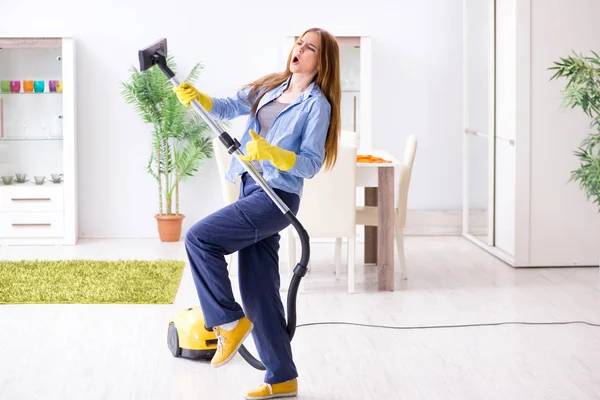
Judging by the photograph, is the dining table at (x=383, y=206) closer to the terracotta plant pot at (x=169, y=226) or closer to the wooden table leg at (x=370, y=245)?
the wooden table leg at (x=370, y=245)

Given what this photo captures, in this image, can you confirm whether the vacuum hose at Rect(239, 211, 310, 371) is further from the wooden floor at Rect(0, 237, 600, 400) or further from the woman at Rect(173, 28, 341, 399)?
the wooden floor at Rect(0, 237, 600, 400)

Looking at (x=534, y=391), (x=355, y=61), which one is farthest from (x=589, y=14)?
(x=534, y=391)

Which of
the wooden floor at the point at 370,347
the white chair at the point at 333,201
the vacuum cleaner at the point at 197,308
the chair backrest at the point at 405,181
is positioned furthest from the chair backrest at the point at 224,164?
the vacuum cleaner at the point at 197,308

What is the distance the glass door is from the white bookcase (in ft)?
→ 9.38

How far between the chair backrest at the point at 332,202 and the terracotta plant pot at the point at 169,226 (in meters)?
2.06

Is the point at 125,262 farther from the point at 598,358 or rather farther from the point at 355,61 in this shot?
the point at 598,358

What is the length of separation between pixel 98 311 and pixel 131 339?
60 centimetres

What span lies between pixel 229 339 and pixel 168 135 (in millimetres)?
3829

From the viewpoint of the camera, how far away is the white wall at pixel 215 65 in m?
7.29

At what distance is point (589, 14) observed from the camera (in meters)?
5.93

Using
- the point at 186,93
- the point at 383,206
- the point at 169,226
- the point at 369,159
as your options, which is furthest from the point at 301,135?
the point at 169,226

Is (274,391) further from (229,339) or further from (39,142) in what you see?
(39,142)

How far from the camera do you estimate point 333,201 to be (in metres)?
5.30

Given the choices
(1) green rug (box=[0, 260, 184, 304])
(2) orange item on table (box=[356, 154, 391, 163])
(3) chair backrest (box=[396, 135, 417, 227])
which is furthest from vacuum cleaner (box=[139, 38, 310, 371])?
(3) chair backrest (box=[396, 135, 417, 227])
